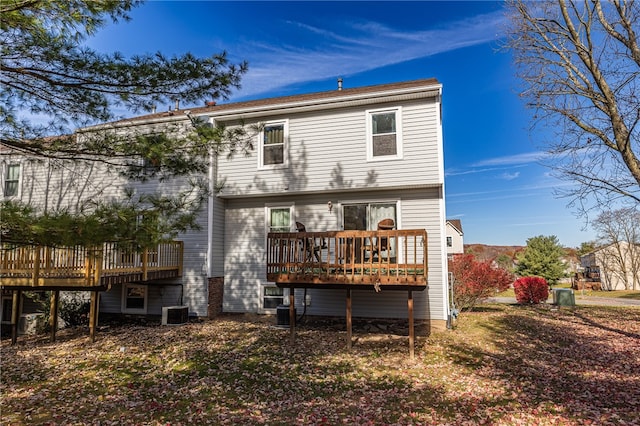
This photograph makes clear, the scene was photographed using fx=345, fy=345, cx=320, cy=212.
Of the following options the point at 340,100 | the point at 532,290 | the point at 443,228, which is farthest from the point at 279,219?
the point at 532,290

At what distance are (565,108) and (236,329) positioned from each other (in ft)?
33.9

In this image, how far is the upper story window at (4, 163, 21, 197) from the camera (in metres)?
12.6

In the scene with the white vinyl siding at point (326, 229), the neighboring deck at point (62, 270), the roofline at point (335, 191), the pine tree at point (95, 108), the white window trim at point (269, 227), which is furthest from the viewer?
the white window trim at point (269, 227)

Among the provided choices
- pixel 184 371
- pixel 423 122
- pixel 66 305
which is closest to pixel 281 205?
pixel 423 122

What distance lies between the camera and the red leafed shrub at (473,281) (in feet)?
38.8

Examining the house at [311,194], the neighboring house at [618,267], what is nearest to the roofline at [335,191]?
the house at [311,194]

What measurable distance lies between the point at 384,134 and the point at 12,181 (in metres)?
13.5

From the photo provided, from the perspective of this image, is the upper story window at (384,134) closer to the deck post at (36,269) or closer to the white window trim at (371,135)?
the white window trim at (371,135)

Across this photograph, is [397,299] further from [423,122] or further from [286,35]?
[286,35]

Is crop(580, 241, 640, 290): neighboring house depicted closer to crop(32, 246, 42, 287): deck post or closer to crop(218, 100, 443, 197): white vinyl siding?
crop(218, 100, 443, 197): white vinyl siding

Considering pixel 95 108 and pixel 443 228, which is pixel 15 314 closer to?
pixel 95 108

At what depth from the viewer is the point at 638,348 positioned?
754 centimetres

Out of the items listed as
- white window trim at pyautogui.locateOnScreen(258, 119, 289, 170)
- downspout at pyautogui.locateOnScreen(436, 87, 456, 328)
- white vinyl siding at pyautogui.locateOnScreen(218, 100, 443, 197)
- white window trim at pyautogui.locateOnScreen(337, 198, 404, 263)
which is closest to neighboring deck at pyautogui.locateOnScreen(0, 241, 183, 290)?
white vinyl siding at pyautogui.locateOnScreen(218, 100, 443, 197)

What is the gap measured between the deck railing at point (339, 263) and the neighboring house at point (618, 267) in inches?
1357
